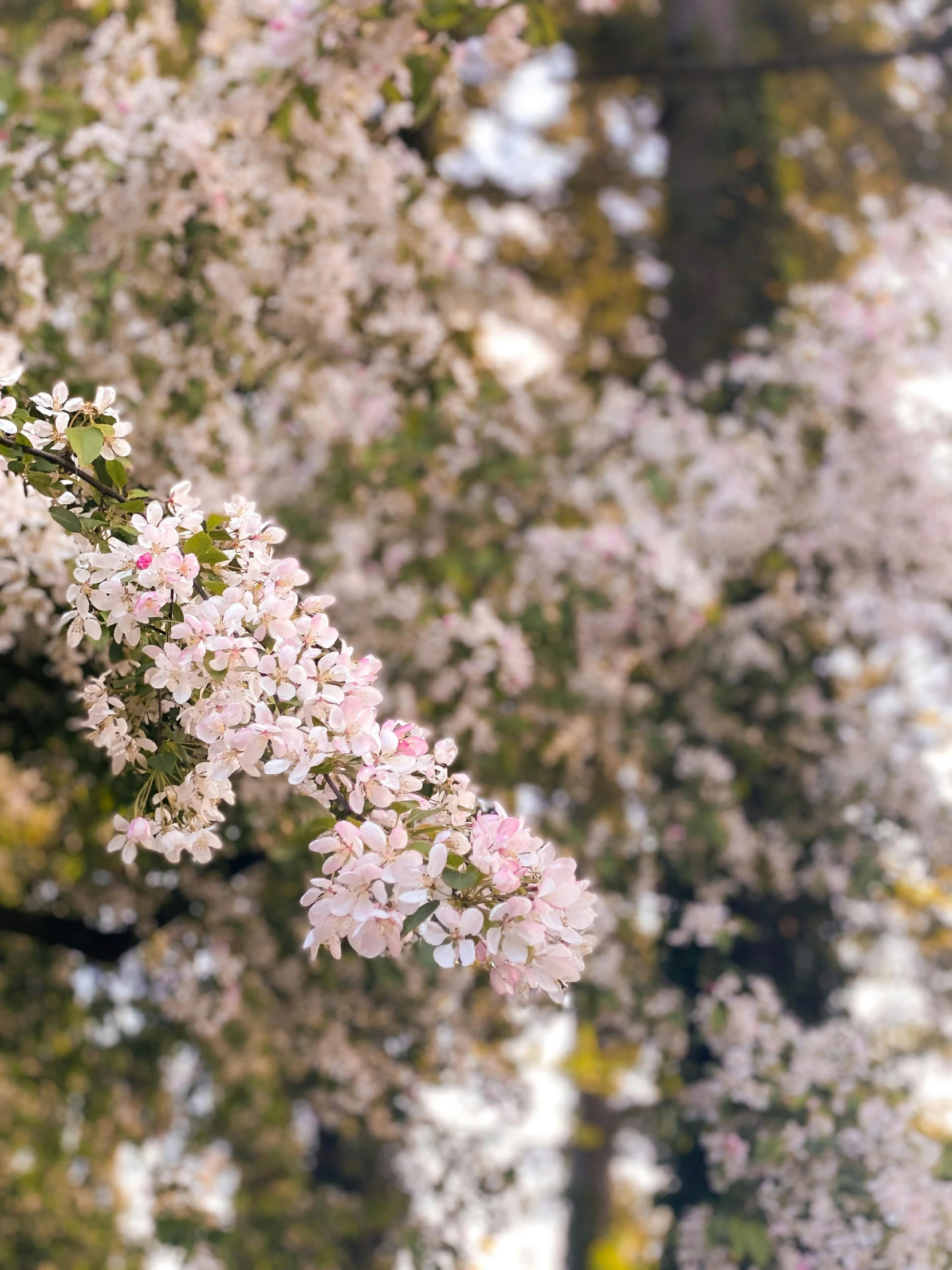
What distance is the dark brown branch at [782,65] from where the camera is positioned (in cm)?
619

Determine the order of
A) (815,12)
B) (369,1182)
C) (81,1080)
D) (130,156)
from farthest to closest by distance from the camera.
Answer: (815,12) → (369,1182) → (81,1080) → (130,156)

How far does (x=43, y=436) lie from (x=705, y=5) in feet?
23.6

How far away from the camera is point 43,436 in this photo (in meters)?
2.25

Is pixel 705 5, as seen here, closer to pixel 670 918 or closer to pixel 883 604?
pixel 883 604

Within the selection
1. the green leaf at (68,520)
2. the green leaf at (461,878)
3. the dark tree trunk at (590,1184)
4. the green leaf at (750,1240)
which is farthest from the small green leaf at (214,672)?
the dark tree trunk at (590,1184)

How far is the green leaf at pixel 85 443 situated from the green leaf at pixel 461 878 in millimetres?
931

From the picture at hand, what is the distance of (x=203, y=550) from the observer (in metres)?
2.14

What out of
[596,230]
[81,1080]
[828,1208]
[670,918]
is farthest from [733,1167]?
[596,230]

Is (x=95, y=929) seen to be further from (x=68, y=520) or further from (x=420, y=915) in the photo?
(x=420, y=915)

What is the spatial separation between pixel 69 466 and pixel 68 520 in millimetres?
136

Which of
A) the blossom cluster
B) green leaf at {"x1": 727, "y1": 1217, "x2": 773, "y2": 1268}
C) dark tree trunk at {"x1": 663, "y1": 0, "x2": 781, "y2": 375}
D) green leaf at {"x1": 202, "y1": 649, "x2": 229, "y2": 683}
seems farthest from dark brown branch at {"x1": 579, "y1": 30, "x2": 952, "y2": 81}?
green leaf at {"x1": 202, "y1": 649, "x2": 229, "y2": 683}

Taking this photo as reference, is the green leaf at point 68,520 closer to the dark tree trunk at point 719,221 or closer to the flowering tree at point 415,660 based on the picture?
the flowering tree at point 415,660

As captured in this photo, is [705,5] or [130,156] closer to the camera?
[130,156]

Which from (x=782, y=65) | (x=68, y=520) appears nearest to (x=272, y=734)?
(x=68, y=520)
